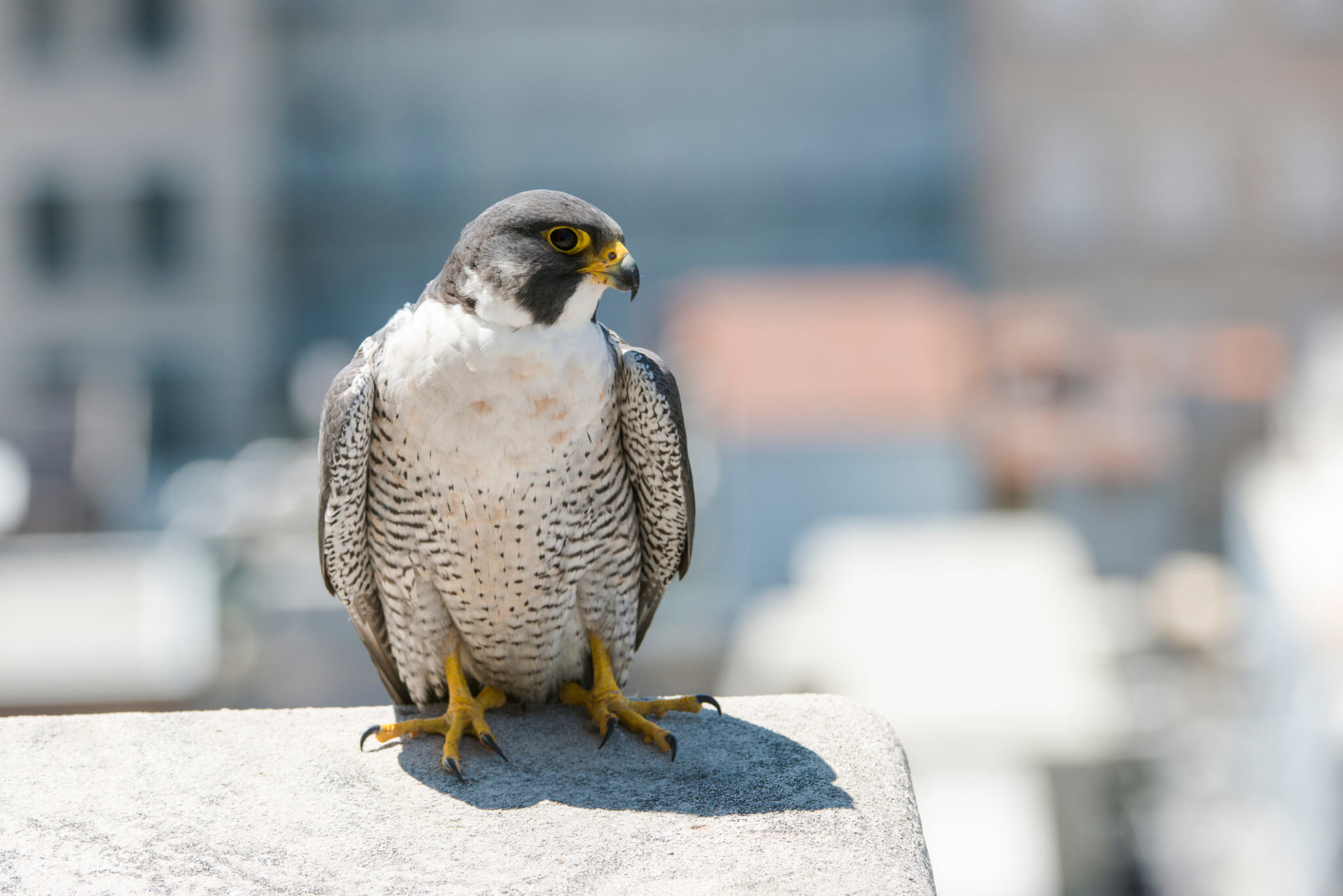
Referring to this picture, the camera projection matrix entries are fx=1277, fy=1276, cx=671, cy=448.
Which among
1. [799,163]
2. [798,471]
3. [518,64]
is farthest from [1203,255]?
[798,471]

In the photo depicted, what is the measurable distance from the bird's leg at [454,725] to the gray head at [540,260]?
94 cm

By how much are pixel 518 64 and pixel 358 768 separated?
26684mm

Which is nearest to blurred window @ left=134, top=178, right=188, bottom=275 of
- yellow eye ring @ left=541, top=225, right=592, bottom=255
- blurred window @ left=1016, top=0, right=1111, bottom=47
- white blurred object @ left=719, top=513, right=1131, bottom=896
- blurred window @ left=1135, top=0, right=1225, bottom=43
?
blurred window @ left=1016, top=0, right=1111, bottom=47

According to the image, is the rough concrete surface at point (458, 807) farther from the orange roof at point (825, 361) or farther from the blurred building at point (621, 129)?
the blurred building at point (621, 129)

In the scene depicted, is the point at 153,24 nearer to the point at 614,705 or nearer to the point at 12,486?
the point at 12,486

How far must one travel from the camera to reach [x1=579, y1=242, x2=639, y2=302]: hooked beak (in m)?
2.73

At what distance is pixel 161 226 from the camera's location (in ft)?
90.8

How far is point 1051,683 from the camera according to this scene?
1167 centimetres

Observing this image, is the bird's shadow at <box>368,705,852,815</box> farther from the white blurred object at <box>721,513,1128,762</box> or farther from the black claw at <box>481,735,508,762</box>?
the white blurred object at <box>721,513,1128,762</box>

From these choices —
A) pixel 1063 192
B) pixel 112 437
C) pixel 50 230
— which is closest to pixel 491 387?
pixel 112 437

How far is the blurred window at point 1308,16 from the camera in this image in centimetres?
2814

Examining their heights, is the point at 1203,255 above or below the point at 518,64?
below

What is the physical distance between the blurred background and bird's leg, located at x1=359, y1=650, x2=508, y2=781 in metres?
7.43

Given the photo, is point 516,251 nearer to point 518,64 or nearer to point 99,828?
point 99,828
